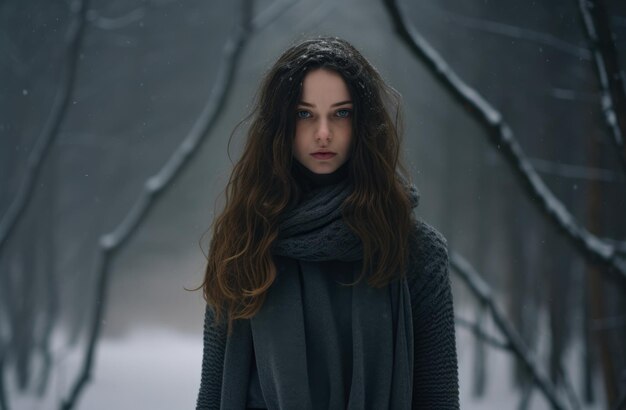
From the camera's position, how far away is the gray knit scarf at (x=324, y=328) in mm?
1157

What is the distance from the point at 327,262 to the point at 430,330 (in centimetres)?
23

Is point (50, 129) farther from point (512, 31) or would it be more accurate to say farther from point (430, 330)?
point (430, 330)

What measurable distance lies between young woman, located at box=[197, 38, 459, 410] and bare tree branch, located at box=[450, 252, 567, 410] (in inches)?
95.8

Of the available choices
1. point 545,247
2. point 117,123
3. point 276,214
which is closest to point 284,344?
point 276,214

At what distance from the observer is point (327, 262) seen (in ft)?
4.05

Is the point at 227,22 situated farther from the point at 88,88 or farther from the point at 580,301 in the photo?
the point at 580,301

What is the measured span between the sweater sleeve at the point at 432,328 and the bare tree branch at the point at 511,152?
6.43 feet

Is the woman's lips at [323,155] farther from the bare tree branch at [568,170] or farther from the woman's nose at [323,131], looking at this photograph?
the bare tree branch at [568,170]

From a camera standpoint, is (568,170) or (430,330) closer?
(430,330)

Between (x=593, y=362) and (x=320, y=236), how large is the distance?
2.74m

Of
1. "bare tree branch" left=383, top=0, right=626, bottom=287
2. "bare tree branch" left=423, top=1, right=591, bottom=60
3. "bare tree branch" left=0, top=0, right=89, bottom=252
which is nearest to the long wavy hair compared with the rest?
"bare tree branch" left=383, top=0, right=626, bottom=287

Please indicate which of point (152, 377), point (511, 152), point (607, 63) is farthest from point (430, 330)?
point (152, 377)

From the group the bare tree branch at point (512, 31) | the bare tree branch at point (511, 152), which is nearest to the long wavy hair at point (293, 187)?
the bare tree branch at point (511, 152)

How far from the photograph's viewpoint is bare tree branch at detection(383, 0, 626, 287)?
309 cm
